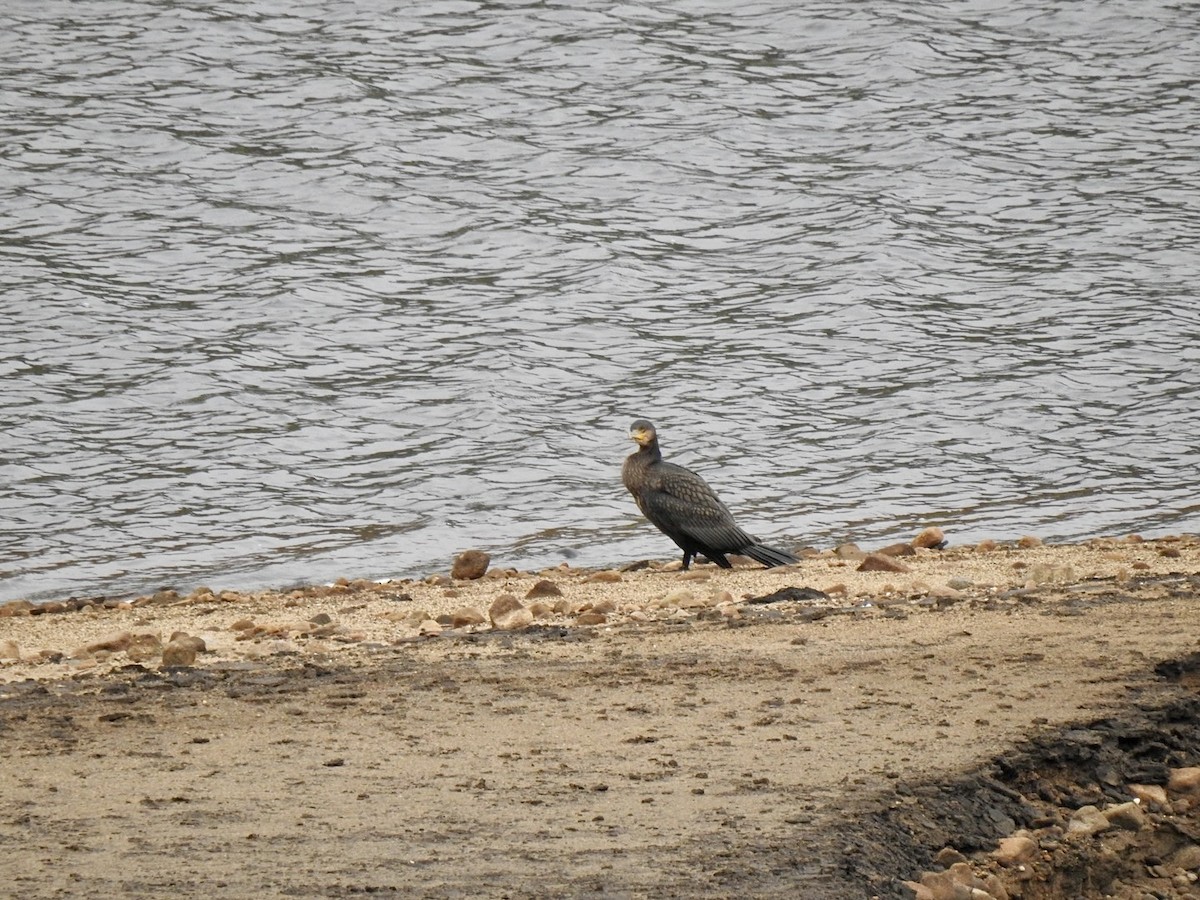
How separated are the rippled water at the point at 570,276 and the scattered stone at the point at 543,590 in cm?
221

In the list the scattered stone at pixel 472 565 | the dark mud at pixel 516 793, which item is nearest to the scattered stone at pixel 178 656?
the dark mud at pixel 516 793

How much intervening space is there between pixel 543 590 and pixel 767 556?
5.65ft

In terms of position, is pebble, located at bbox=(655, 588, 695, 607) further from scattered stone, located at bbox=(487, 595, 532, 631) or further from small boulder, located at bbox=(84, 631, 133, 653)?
small boulder, located at bbox=(84, 631, 133, 653)

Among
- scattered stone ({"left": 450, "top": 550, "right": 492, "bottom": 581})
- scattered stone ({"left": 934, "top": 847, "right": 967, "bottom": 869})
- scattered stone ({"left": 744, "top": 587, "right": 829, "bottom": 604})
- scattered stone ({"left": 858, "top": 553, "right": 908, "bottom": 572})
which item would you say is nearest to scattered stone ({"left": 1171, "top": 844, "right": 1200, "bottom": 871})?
scattered stone ({"left": 934, "top": 847, "right": 967, "bottom": 869})

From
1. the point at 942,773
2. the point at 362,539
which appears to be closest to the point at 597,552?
the point at 362,539

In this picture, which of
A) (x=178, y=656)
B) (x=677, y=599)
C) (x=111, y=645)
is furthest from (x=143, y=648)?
(x=677, y=599)

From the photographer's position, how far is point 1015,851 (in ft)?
14.3

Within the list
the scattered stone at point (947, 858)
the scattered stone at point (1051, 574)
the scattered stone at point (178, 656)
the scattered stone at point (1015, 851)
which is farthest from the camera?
the scattered stone at point (1051, 574)

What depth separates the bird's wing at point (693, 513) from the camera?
8828 millimetres

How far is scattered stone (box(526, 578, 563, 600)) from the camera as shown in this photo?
7.58m

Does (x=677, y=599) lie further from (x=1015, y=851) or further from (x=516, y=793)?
(x=1015, y=851)

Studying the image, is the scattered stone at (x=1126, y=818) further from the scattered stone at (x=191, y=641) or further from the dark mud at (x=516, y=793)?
the scattered stone at (x=191, y=641)

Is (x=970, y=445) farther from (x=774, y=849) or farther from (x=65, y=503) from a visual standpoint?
(x=774, y=849)

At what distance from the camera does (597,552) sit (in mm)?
9922
